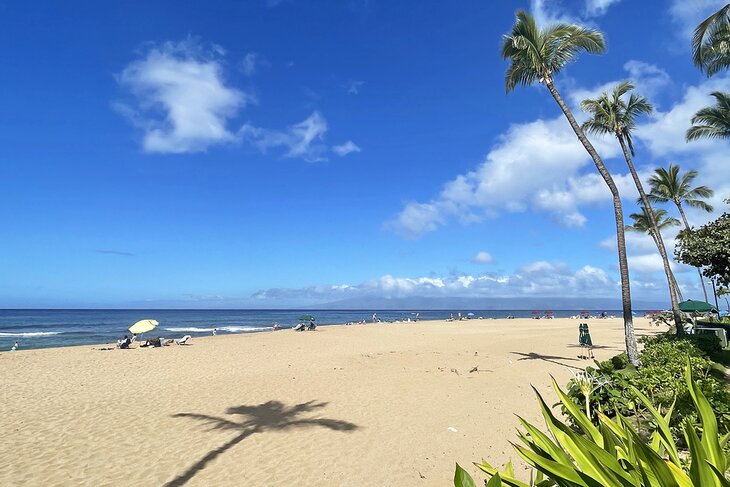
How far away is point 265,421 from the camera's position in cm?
865

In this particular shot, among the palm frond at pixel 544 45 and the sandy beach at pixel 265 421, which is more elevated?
the palm frond at pixel 544 45

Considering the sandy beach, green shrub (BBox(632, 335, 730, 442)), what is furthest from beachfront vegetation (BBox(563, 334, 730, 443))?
the sandy beach

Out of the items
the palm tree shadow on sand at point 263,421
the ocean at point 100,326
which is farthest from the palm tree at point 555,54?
the ocean at point 100,326

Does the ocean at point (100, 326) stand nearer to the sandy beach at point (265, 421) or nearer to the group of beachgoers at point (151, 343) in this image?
the group of beachgoers at point (151, 343)

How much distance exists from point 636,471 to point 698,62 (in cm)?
1429

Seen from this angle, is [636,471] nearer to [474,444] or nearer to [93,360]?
[474,444]

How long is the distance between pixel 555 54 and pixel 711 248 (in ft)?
24.8

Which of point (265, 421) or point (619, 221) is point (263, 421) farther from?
point (619, 221)

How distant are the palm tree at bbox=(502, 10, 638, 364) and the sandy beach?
5.36 metres

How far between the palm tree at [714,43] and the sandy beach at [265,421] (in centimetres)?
996

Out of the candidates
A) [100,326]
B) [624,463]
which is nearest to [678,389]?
[624,463]

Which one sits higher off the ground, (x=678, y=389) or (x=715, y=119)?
(x=715, y=119)

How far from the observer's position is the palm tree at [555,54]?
40.2ft

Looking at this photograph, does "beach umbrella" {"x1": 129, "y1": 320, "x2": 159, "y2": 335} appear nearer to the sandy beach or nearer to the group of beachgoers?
the group of beachgoers
